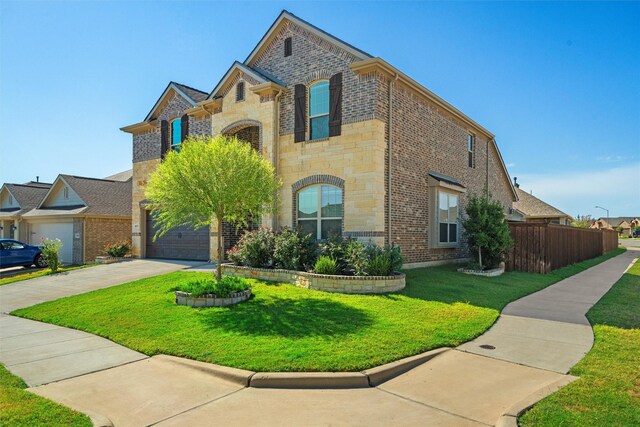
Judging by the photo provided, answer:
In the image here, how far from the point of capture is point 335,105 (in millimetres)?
13227

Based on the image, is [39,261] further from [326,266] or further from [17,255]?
[326,266]

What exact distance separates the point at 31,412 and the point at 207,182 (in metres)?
5.83

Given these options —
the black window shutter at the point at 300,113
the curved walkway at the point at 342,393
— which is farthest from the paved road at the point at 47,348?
the black window shutter at the point at 300,113

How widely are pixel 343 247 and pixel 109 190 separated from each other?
65.2ft

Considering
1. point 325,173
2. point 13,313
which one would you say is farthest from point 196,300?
point 325,173

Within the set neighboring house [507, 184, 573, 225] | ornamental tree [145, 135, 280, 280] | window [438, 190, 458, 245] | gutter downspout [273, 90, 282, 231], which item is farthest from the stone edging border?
neighboring house [507, 184, 573, 225]

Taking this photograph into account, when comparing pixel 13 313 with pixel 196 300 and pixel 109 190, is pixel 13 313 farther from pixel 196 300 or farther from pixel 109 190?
pixel 109 190

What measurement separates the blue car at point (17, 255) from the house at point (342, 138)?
834cm

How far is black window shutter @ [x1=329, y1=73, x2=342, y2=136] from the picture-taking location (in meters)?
13.1

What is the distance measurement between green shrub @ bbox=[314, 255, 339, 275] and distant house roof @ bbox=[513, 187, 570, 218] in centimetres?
2877

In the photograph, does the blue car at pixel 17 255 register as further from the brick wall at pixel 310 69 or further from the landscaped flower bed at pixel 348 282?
the landscaped flower bed at pixel 348 282

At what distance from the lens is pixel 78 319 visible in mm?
8516

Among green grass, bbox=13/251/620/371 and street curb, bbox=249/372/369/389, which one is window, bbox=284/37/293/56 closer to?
green grass, bbox=13/251/620/371

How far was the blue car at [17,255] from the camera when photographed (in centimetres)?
1933
